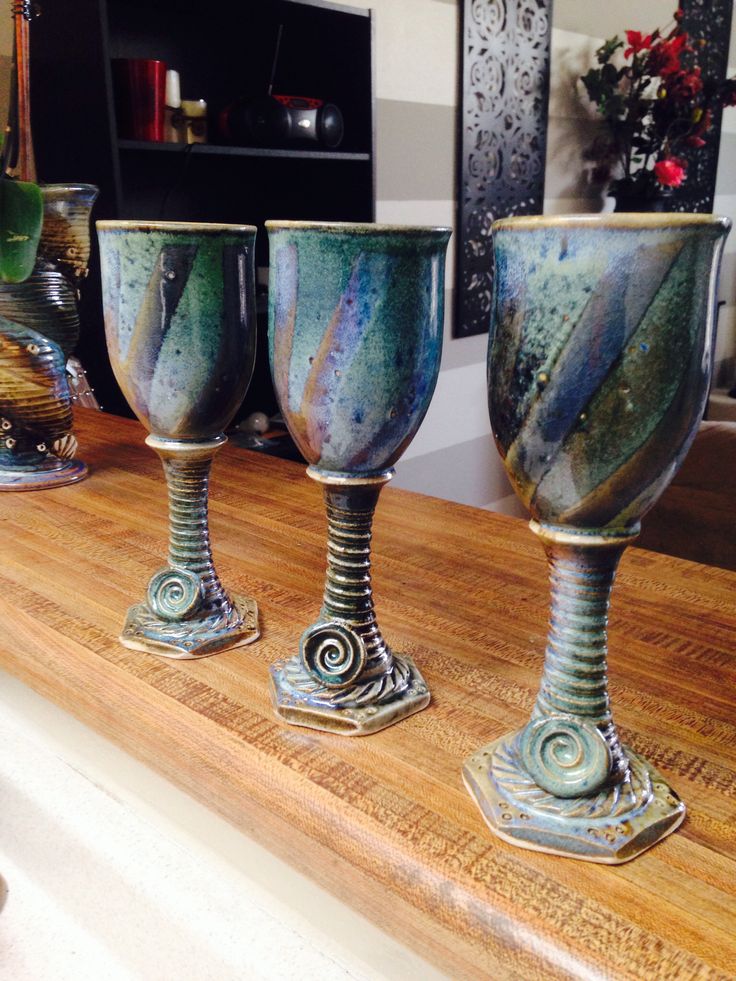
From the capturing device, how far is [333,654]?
0.57 meters

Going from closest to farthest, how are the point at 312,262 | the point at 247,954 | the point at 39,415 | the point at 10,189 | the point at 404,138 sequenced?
the point at 312,262, the point at 247,954, the point at 10,189, the point at 39,415, the point at 404,138

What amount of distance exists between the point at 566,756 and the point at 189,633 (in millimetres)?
320

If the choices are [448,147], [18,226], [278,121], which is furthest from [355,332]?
[448,147]

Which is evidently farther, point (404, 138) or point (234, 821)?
point (404, 138)

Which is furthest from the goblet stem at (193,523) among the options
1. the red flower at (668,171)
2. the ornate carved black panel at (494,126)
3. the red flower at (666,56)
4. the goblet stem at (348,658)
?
the red flower at (666,56)

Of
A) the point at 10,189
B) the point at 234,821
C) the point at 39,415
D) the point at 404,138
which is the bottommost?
the point at 234,821

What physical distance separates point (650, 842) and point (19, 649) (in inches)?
19.5

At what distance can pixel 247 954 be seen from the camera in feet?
2.00

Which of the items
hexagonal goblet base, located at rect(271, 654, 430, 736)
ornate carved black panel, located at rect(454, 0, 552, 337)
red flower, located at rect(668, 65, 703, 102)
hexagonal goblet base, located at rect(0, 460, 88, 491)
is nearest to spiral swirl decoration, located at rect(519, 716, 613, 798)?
hexagonal goblet base, located at rect(271, 654, 430, 736)

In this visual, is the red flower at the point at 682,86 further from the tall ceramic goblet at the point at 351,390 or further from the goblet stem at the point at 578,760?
the goblet stem at the point at 578,760

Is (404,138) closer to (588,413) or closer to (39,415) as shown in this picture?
(39,415)

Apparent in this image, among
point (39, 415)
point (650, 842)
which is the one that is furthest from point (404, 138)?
point (650, 842)

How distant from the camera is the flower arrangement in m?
3.61

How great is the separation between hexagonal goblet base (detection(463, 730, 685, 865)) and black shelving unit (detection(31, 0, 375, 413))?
184cm
